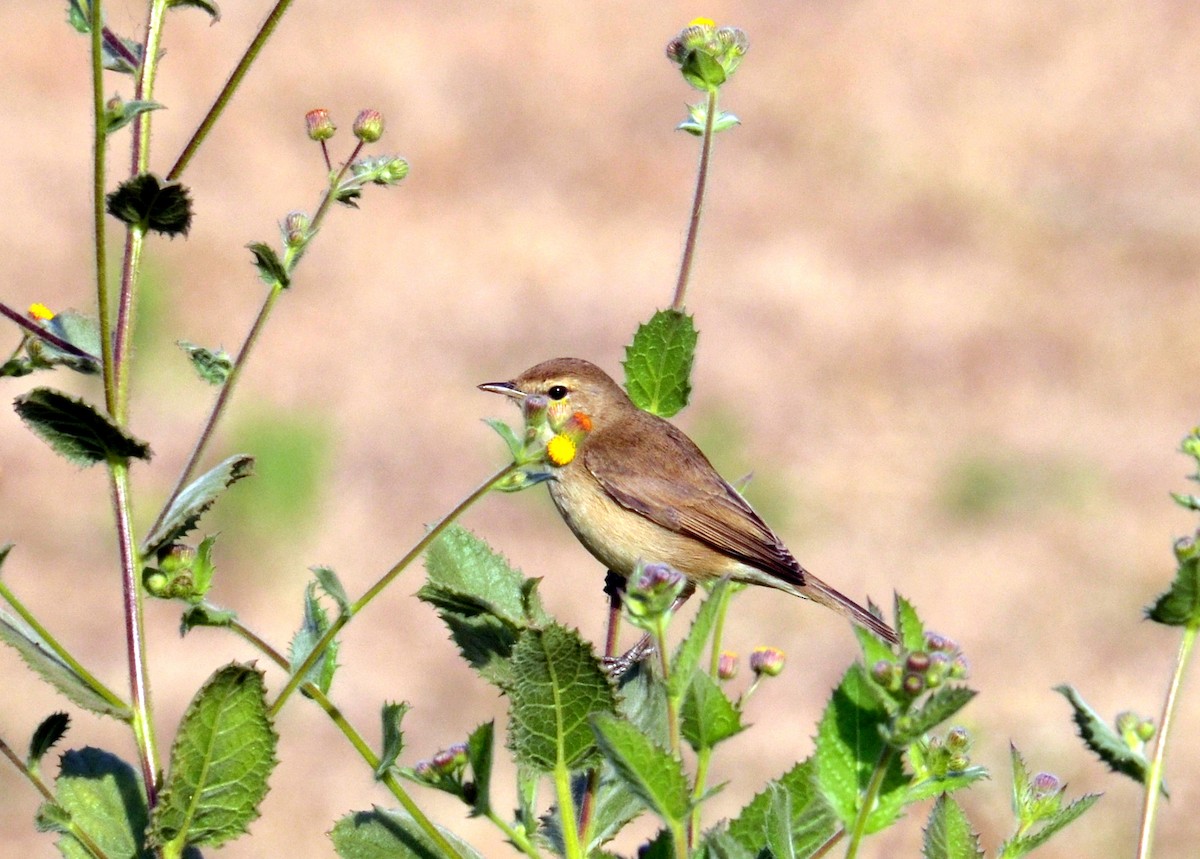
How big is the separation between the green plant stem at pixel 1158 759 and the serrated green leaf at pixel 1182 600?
0.03 metres

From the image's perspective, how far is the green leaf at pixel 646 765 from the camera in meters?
1.84

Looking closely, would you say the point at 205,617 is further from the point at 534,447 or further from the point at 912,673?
the point at 912,673

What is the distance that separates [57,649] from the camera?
2.01 m

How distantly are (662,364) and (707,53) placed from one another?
1.71ft

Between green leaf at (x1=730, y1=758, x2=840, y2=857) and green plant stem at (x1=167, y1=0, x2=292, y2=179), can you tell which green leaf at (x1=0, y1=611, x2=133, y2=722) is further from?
green leaf at (x1=730, y1=758, x2=840, y2=857)

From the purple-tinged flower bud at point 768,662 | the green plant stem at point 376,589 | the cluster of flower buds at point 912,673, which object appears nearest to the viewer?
the cluster of flower buds at point 912,673

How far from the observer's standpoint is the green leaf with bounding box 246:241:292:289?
2236 millimetres

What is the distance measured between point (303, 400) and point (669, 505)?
6821 millimetres

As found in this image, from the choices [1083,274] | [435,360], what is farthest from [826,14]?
[435,360]

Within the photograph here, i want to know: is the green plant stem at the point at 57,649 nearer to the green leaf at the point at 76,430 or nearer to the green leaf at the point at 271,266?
the green leaf at the point at 76,430

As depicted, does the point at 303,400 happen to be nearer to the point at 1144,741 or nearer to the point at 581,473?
the point at 581,473

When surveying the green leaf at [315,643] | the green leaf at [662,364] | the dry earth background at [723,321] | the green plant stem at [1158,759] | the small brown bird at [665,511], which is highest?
the dry earth background at [723,321]

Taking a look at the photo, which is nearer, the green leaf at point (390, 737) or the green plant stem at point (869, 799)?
the green plant stem at point (869, 799)

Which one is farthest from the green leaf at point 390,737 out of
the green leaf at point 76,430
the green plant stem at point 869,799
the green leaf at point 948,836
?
the green leaf at point 948,836
